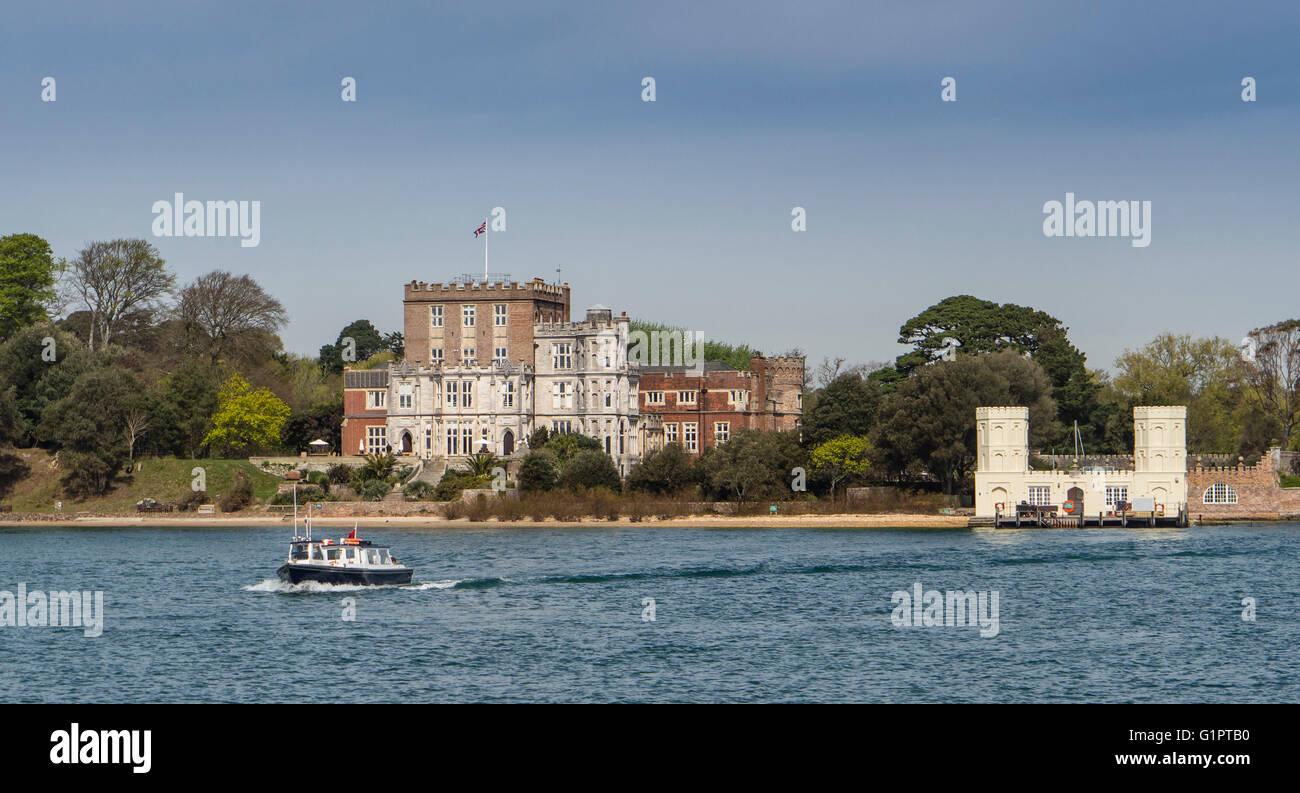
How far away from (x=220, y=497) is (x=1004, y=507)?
4582 centimetres

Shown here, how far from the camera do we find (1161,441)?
85.4 meters

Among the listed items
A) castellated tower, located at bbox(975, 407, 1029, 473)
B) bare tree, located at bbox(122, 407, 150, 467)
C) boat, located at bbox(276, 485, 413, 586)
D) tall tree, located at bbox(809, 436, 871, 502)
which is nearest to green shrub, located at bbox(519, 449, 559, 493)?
tall tree, located at bbox(809, 436, 871, 502)

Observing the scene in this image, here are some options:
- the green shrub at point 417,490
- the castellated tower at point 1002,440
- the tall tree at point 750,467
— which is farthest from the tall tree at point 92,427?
the castellated tower at point 1002,440

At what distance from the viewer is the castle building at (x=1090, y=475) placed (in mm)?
83938

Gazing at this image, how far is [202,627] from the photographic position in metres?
44.1

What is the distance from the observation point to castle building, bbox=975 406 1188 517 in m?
83.9

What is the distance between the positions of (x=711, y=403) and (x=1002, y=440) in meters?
26.3

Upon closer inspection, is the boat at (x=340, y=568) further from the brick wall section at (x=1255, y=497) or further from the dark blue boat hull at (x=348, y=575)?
the brick wall section at (x=1255, y=497)

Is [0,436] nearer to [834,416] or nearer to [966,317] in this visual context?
[834,416]

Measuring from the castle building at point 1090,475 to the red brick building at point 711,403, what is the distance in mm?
22830

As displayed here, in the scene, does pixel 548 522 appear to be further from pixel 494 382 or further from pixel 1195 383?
pixel 1195 383
